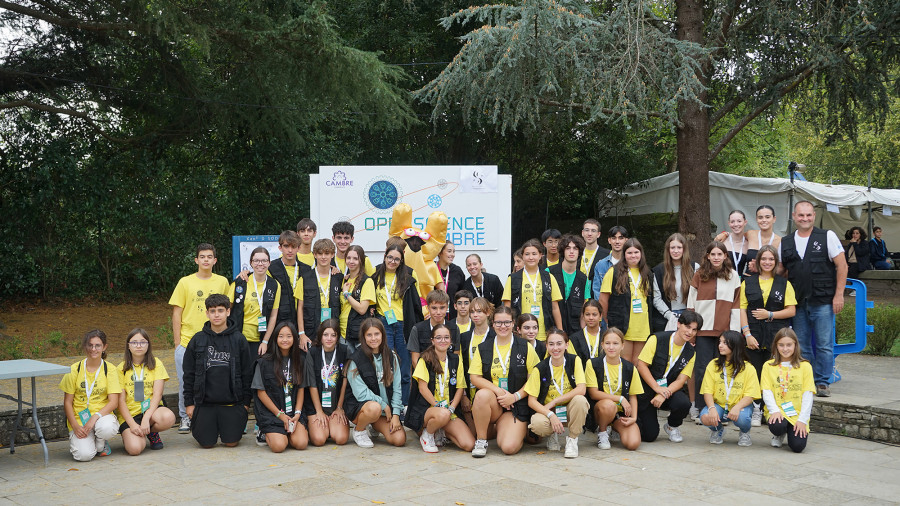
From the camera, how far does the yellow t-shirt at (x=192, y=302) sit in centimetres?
723

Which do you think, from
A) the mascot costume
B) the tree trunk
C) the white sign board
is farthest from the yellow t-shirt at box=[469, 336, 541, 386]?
the tree trunk

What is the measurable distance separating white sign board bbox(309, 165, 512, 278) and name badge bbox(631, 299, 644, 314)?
2.86 metres

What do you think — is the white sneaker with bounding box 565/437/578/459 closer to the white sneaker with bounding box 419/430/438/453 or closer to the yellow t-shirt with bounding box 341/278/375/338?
the white sneaker with bounding box 419/430/438/453

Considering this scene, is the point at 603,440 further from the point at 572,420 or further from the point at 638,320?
the point at 638,320

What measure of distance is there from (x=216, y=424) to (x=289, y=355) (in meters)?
0.79

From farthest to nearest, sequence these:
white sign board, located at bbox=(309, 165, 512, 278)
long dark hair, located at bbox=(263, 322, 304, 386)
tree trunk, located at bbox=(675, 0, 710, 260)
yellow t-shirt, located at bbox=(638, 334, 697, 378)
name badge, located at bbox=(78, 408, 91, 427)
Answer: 1. tree trunk, located at bbox=(675, 0, 710, 260)
2. white sign board, located at bbox=(309, 165, 512, 278)
3. yellow t-shirt, located at bbox=(638, 334, 697, 378)
4. long dark hair, located at bbox=(263, 322, 304, 386)
5. name badge, located at bbox=(78, 408, 91, 427)

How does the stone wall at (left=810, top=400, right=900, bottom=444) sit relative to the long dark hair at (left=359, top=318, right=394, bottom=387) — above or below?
below

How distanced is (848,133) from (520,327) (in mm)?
9554

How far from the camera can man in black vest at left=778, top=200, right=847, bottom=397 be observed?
293 inches

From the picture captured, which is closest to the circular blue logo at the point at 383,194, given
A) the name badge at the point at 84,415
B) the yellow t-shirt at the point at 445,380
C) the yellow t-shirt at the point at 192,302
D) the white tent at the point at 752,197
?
the yellow t-shirt at the point at 192,302

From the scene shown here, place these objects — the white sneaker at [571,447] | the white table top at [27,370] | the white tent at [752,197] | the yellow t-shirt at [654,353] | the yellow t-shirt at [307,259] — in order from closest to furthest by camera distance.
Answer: the white table top at [27,370] → the white sneaker at [571,447] → the yellow t-shirt at [654,353] → the yellow t-shirt at [307,259] → the white tent at [752,197]

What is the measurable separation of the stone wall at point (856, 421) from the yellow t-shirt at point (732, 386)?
1.02 meters

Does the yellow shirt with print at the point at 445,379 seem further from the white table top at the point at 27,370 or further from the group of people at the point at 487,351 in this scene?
the white table top at the point at 27,370

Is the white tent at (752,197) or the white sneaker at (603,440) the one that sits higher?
the white tent at (752,197)
